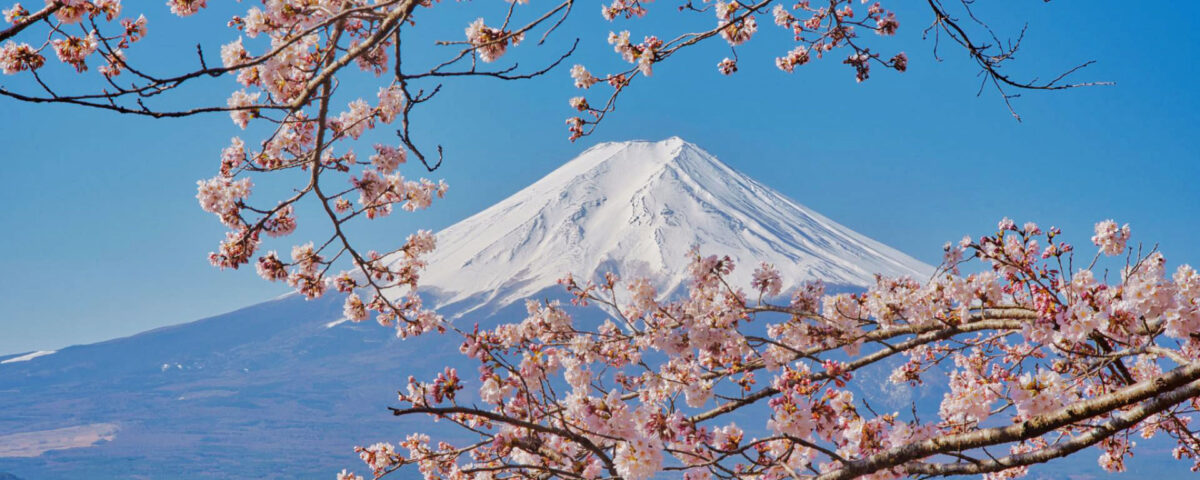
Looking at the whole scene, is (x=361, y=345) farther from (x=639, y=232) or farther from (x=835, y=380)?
(x=835, y=380)

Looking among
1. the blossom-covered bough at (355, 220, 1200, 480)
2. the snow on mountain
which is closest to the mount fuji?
the snow on mountain

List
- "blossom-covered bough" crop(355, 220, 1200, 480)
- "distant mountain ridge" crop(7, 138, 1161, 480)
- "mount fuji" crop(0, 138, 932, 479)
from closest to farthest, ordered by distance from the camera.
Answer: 1. "blossom-covered bough" crop(355, 220, 1200, 480)
2. "mount fuji" crop(0, 138, 932, 479)
3. "distant mountain ridge" crop(7, 138, 1161, 480)

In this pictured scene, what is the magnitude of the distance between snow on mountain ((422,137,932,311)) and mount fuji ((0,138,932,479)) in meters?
0.36

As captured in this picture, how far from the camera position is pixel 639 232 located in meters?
125

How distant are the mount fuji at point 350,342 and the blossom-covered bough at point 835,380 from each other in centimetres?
10155

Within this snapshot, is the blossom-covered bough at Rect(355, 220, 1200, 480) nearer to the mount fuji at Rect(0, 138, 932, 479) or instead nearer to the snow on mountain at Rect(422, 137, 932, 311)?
the mount fuji at Rect(0, 138, 932, 479)

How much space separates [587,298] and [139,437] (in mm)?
166580

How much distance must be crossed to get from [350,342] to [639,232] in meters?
74.7

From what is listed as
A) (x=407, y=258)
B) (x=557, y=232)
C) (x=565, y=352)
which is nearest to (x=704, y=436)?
(x=565, y=352)

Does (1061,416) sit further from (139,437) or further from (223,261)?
(139,437)

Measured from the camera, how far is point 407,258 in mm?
5117

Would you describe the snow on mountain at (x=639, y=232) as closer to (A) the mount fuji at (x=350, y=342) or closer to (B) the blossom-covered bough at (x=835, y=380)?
(A) the mount fuji at (x=350, y=342)

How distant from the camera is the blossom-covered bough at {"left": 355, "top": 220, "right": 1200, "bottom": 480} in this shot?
7.57 feet

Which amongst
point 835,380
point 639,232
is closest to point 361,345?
point 639,232
